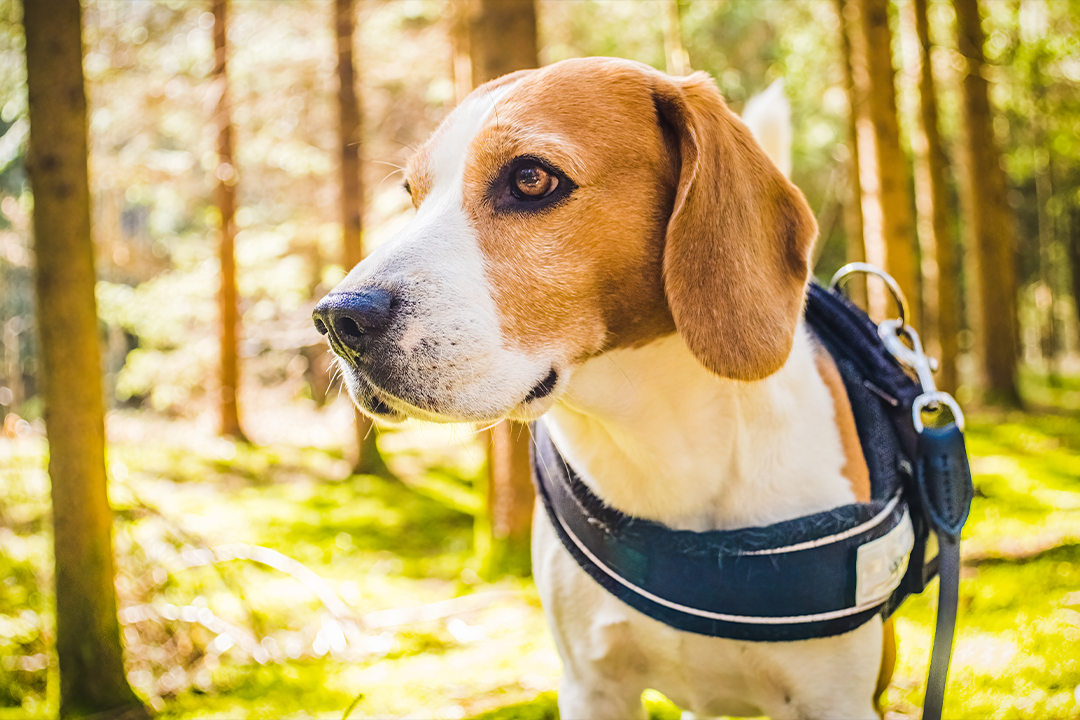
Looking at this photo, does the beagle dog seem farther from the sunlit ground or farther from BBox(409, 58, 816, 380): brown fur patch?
the sunlit ground

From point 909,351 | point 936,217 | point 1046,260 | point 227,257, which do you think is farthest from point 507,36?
point 1046,260

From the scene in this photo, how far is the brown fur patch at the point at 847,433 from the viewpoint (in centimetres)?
188

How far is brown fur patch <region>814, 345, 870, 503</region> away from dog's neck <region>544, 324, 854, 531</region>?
0.03 metres

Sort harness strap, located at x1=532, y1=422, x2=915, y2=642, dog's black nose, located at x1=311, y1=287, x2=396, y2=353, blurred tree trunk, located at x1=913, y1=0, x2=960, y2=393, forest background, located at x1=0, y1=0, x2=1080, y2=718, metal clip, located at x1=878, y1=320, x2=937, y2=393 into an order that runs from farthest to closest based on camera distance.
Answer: blurred tree trunk, located at x1=913, y1=0, x2=960, y2=393 < forest background, located at x1=0, y1=0, x2=1080, y2=718 < metal clip, located at x1=878, y1=320, x2=937, y2=393 < harness strap, located at x1=532, y1=422, x2=915, y2=642 < dog's black nose, located at x1=311, y1=287, x2=396, y2=353

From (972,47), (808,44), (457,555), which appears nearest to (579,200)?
(457,555)

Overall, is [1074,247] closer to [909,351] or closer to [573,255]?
[909,351]

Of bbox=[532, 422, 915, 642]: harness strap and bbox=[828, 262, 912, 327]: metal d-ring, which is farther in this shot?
bbox=[828, 262, 912, 327]: metal d-ring

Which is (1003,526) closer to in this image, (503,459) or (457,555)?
(503,459)

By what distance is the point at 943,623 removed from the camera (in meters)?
1.89

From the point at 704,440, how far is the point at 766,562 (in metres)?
0.31

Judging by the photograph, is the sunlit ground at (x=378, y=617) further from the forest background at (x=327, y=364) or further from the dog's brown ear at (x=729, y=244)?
the dog's brown ear at (x=729, y=244)

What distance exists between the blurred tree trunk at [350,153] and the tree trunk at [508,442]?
3808mm

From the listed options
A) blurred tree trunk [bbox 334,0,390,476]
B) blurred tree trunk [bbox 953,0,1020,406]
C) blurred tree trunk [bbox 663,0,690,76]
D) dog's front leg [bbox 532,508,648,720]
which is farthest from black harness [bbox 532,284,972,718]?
blurred tree trunk [bbox 953,0,1020,406]

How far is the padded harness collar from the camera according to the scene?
1735mm
